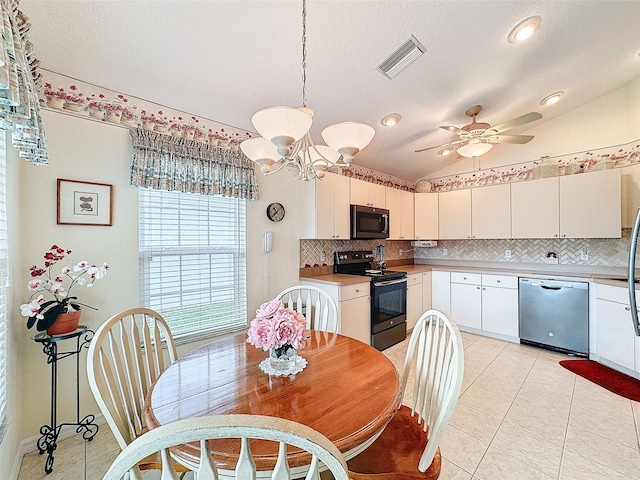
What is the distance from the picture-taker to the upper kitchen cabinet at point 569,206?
3.20 metres

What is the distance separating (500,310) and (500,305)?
7cm

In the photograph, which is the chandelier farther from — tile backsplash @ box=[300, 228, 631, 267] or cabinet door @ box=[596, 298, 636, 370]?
cabinet door @ box=[596, 298, 636, 370]

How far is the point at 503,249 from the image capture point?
4.29 metres

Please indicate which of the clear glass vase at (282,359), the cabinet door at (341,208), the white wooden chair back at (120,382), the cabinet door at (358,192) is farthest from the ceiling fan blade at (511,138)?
the white wooden chair back at (120,382)

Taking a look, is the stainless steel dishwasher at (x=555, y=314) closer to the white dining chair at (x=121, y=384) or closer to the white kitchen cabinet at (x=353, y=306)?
the white kitchen cabinet at (x=353, y=306)

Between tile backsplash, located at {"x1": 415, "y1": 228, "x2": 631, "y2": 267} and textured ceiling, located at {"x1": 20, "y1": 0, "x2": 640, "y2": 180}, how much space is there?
1905 mm

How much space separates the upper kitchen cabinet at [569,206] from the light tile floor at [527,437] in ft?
5.67

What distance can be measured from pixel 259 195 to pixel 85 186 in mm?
1427

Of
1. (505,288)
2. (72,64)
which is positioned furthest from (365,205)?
(72,64)

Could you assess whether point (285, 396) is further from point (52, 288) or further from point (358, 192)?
point (358, 192)

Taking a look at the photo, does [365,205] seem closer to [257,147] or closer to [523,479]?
[257,147]

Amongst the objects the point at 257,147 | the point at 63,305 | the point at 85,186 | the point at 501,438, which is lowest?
the point at 501,438

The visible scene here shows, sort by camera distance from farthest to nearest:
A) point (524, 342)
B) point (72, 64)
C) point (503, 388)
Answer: point (524, 342), point (503, 388), point (72, 64)

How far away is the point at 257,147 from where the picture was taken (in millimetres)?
1648
